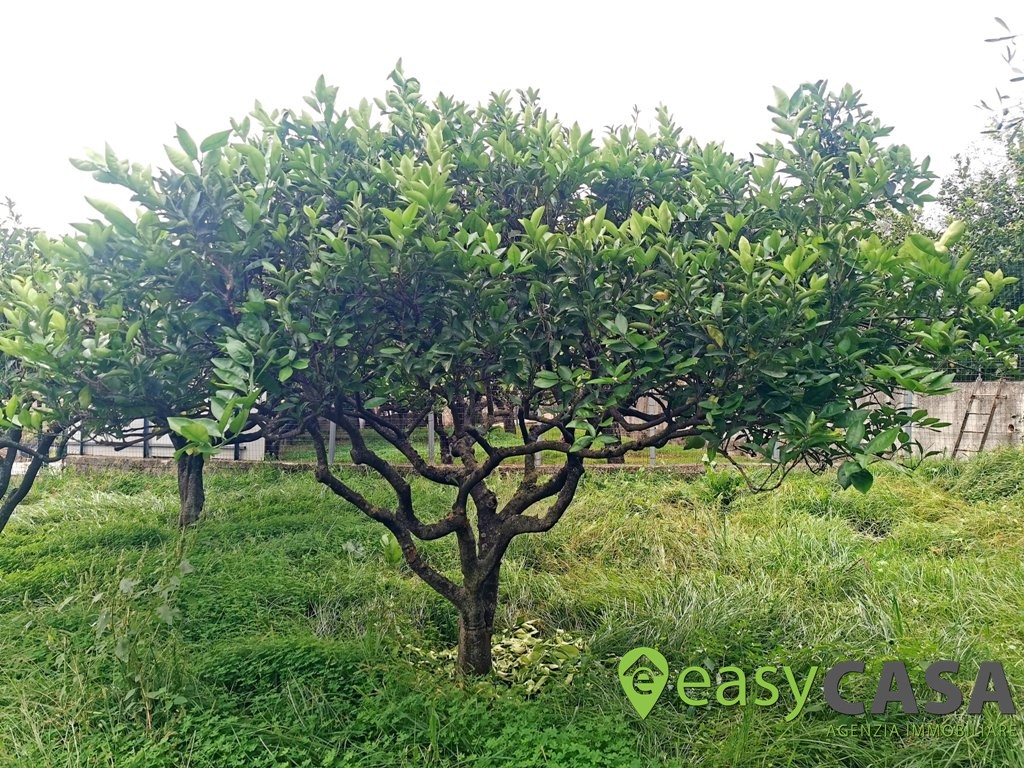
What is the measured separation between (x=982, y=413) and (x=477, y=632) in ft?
30.5

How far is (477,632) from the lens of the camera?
3.42m

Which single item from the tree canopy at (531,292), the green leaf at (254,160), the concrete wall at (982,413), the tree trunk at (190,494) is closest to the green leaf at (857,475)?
the tree canopy at (531,292)

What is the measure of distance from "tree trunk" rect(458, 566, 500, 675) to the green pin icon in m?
0.72

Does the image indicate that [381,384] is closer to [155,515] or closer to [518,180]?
[518,180]

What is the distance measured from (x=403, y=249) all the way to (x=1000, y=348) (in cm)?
208

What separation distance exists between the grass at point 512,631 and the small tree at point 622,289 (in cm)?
129

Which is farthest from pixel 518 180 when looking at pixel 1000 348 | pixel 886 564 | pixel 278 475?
pixel 278 475

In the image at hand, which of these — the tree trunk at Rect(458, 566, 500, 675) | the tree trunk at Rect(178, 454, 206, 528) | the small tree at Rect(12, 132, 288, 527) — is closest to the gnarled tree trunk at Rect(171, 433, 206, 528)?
the tree trunk at Rect(178, 454, 206, 528)

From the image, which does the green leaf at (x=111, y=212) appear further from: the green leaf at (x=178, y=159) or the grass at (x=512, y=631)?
the grass at (x=512, y=631)

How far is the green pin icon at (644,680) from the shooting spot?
116 inches

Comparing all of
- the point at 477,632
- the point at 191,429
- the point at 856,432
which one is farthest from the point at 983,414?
the point at 191,429

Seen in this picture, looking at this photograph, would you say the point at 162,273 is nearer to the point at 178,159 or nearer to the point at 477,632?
the point at 178,159

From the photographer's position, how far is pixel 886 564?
15.9 ft

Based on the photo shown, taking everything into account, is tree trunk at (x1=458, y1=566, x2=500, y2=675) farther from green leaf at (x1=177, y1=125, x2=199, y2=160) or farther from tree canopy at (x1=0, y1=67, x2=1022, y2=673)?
green leaf at (x1=177, y1=125, x2=199, y2=160)
